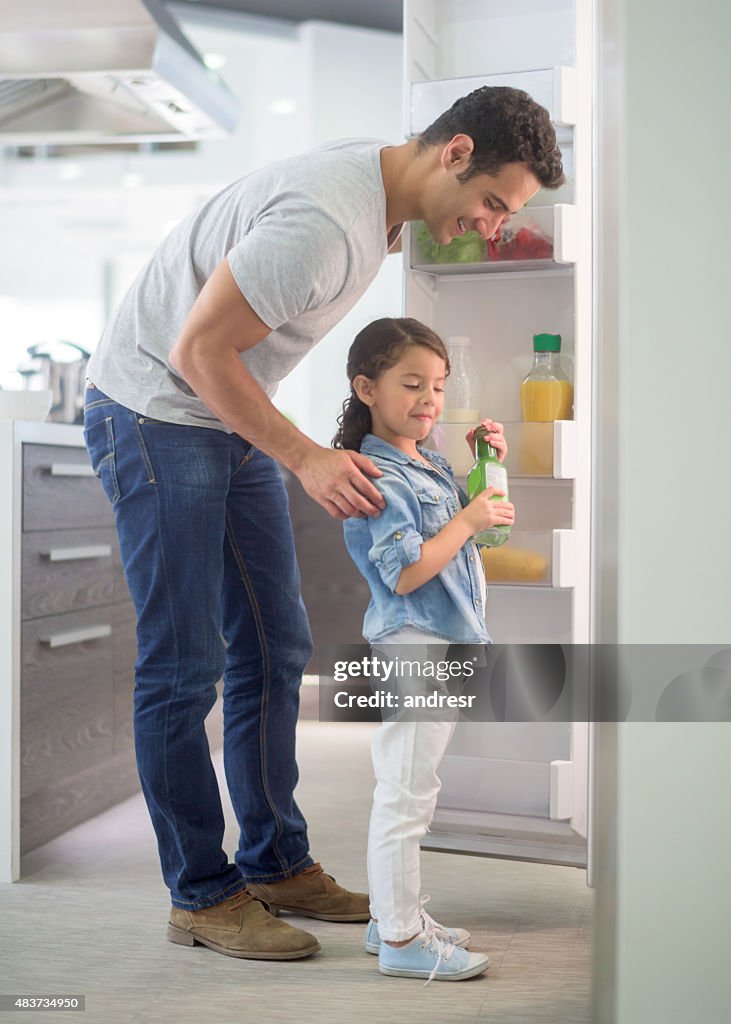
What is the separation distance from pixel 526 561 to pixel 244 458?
617 mm

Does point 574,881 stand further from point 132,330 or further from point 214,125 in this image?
point 214,125

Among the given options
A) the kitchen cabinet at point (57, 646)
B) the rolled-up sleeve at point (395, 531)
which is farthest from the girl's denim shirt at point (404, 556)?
the kitchen cabinet at point (57, 646)

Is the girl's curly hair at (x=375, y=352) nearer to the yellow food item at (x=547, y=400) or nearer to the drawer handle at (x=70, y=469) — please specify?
the yellow food item at (x=547, y=400)

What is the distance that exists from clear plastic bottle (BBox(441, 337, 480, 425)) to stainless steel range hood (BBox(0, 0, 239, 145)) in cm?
81

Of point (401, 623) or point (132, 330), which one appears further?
point (132, 330)

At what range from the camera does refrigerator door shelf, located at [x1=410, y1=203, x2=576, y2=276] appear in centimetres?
177

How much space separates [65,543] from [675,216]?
1.37 m

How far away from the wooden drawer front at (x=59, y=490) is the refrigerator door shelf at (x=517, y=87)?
31.9 inches

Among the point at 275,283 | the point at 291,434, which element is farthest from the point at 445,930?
the point at 275,283

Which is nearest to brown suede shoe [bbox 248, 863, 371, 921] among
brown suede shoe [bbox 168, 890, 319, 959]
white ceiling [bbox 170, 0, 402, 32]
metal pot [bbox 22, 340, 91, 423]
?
brown suede shoe [bbox 168, 890, 319, 959]

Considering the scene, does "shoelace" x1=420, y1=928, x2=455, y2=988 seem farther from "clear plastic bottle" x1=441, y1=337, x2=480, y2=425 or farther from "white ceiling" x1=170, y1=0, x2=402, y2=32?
"white ceiling" x1=170, y1=0, x2=402, y2=32

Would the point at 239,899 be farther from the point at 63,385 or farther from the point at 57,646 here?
the point at 63,385

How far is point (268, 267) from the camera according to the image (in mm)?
1179

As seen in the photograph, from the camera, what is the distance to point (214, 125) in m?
2.46
